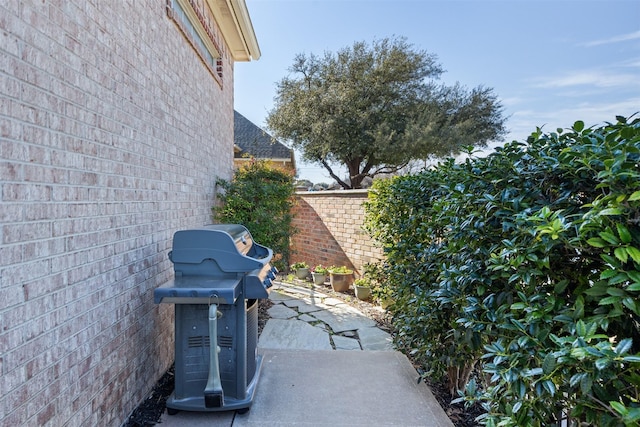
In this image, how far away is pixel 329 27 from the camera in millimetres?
13148

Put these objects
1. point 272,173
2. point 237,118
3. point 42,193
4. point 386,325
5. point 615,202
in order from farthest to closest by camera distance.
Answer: point 237,118 → point 272,173 → point 386,325 → point 42,193 → point 615,202

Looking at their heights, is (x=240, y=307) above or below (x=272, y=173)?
below

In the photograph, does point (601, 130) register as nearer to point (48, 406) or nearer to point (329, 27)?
point (48, 406)

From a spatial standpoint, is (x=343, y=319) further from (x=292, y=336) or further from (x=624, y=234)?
(x=624, y=234)

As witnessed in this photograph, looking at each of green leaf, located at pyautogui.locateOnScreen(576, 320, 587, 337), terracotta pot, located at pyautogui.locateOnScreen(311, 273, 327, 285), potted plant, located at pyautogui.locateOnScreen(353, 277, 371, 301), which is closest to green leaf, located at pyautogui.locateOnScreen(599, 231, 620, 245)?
green leaf, located at pyautogui.locateOnScreen(576, 320, 587, 337)

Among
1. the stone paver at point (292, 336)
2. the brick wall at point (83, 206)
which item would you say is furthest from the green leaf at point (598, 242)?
the stone paver at point (292, 336)

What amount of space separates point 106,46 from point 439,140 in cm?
1381

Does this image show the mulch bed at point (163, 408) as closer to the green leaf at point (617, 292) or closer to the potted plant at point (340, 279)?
the green leaf at point (617, 292)

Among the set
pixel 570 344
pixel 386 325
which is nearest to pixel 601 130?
pixel 570 344

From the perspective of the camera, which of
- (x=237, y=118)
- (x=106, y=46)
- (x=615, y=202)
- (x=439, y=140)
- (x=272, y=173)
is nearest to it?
(x=615, y=202)

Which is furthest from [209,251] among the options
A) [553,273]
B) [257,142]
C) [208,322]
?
[257,142]

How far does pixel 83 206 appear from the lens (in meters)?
2.18

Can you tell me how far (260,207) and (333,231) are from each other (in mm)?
2623

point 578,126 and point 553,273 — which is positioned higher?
point 578,126
